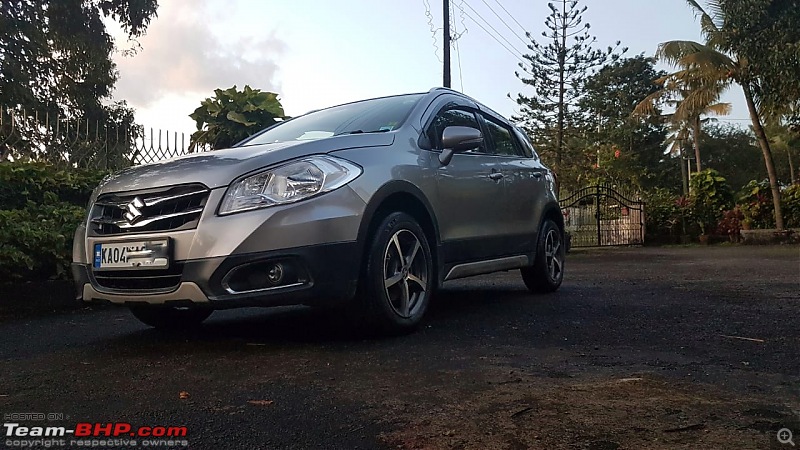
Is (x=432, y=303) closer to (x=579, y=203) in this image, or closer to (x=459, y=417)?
(x=459, y=417)

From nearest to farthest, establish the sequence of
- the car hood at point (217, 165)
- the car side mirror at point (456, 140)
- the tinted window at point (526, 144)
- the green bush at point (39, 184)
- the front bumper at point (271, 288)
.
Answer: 1. the front bumper at point (271, 288)
2. the car hood at point (217, 165)
3. the car side mirror at point (456, 140)
4. the tinted window at point (526, 144)
5. the green bush at point (39, 184)

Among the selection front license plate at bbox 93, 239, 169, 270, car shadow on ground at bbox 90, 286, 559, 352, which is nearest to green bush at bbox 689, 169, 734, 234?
car shadow on ground at bbox 90, 286, 559, 352

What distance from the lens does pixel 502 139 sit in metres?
5.86

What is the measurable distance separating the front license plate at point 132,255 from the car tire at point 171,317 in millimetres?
672

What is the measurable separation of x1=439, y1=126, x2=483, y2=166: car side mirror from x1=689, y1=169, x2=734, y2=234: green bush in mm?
17973

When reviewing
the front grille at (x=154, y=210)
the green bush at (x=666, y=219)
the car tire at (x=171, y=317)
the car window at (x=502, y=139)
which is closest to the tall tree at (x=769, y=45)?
the green bush at (x=666, y=219)

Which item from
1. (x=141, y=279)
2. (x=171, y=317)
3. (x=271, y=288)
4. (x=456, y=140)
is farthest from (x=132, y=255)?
(x=456, y=140)

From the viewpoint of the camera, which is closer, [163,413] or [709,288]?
[163,413]

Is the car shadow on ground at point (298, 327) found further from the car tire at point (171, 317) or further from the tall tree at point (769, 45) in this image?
the tall tree at point (769, 45)

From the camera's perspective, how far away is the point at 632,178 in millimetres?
46594

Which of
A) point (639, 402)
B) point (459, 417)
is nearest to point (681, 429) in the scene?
point (639, 402)

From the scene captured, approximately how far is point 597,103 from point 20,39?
40001mm

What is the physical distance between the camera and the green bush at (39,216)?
5.53 meters

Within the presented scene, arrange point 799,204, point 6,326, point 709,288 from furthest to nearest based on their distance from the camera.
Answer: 1. point 799,204
2. point 709,288
3. point 6,326
